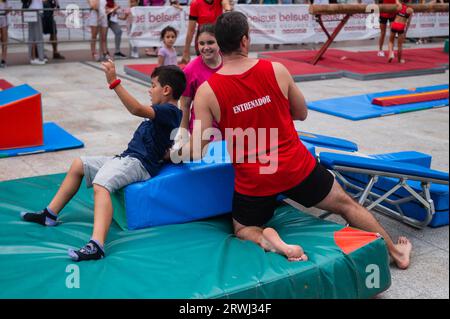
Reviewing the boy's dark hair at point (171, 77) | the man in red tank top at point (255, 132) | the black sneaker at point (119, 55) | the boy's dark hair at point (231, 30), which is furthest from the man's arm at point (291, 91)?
the black sneaker at point (119, 55)

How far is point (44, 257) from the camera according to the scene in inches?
118

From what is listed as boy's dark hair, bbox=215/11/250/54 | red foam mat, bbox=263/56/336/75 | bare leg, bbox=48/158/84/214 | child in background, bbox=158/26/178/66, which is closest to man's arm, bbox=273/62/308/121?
boy's dark hair, bbox=215/11/250/54

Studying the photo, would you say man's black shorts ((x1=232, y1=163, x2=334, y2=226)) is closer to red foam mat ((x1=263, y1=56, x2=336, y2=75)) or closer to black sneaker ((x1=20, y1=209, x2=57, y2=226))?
black sneaker ((x1=20, y1=209, x2=57, y2=226))

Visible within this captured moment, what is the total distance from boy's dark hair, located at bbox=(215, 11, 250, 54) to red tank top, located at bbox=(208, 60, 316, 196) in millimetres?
174

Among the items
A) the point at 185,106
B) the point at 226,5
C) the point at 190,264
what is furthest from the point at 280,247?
the point at 226,5

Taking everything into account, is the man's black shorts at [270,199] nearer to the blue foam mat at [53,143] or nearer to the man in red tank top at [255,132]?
the man in red tank top at [255,132]

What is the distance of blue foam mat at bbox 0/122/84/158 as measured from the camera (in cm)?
574

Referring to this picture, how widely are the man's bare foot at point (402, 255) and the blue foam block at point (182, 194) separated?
114cm

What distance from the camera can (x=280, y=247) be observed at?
9.86 feet

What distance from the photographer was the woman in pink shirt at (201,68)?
425 cm

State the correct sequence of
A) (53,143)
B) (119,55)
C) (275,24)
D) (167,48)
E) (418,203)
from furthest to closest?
1. (275,24)
2. (119,55)
3. (167,48)
4. (53,143)
5. (418,203)

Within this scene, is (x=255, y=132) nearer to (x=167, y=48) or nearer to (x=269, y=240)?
(x=269, y=240)

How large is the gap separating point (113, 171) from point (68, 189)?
0.39 metres

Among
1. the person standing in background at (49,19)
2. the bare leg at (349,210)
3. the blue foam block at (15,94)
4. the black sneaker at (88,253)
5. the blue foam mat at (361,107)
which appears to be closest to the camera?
the black sneaker at (88,253)
